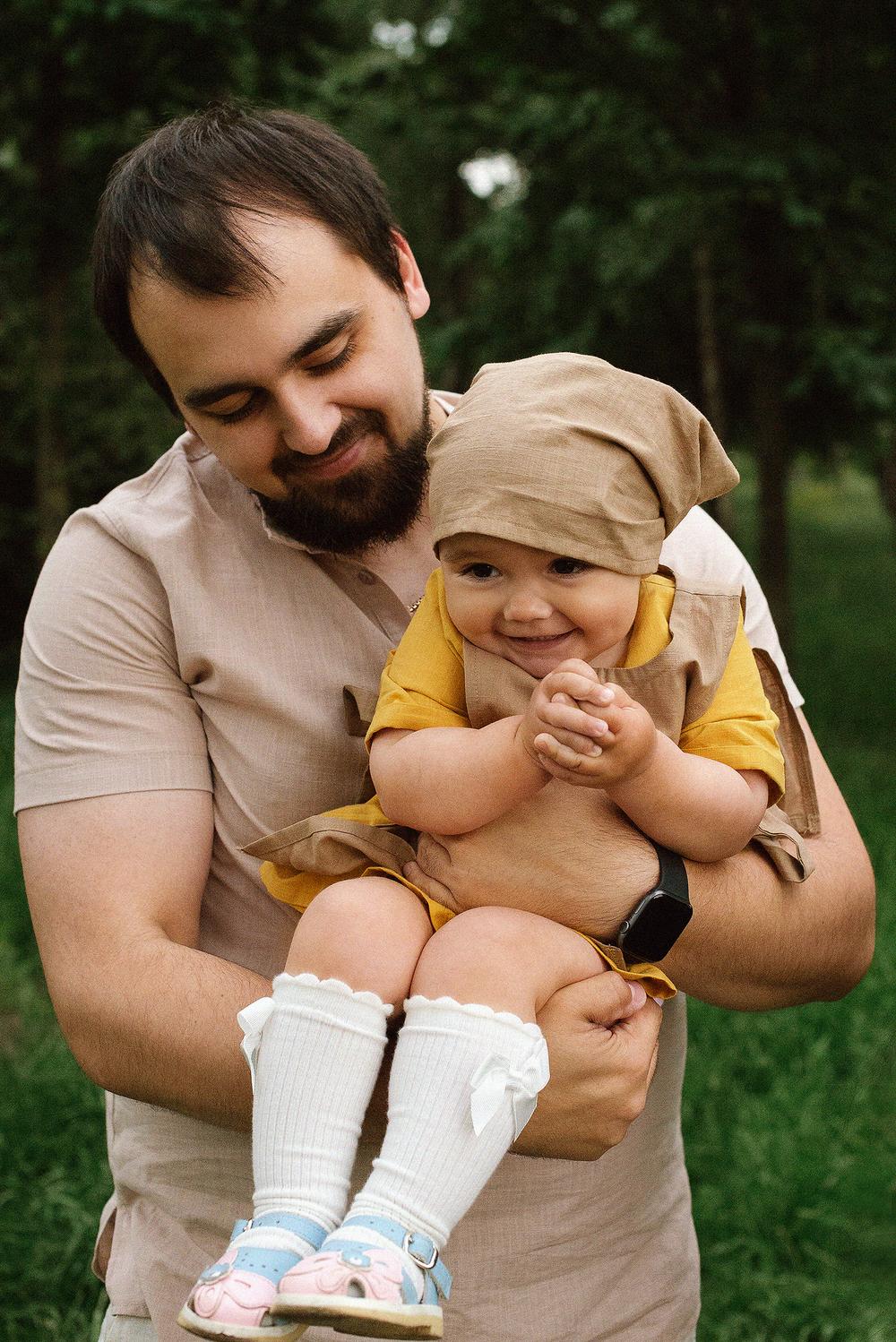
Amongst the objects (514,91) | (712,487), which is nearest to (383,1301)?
(712,487)

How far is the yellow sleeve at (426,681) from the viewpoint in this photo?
1.91 m

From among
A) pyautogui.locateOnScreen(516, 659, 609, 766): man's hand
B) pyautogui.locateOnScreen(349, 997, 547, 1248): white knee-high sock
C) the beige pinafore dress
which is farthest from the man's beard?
pyautogui.locateOnScreen(349, 997, 547, 1248): white knee-high sock

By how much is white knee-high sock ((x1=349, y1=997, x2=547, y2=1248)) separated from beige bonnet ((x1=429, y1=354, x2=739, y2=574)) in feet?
2.05

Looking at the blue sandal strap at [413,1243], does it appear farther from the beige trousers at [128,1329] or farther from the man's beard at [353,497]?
the man's beard at [353,497]

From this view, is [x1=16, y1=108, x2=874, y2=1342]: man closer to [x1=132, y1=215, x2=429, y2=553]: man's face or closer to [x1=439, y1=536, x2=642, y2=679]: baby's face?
[x1=132, y1=215, x2=429, y2=553]: man's face

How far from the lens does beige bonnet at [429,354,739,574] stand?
1.81 metres

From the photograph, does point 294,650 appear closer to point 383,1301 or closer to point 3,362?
point 383,1301

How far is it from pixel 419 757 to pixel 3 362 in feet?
32.5

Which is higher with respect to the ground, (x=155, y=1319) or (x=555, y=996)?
(x=555, y=996)

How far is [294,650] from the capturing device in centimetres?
210

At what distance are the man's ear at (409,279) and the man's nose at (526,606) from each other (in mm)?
776

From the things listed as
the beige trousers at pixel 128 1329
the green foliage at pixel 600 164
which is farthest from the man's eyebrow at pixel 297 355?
the green foliage at pixel 600 164

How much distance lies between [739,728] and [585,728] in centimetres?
34

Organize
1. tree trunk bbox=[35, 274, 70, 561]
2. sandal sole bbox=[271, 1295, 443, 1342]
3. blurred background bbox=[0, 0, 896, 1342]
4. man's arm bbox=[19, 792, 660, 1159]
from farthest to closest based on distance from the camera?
tree trunk bbox=[35, 274, 70, 561] → blurred background bbox=[0, 0, 896, 1342] → man's arm bbox=[19, 792, 660, 1159] → sandal sole bbox=[271, 1295, 443, 1342]
